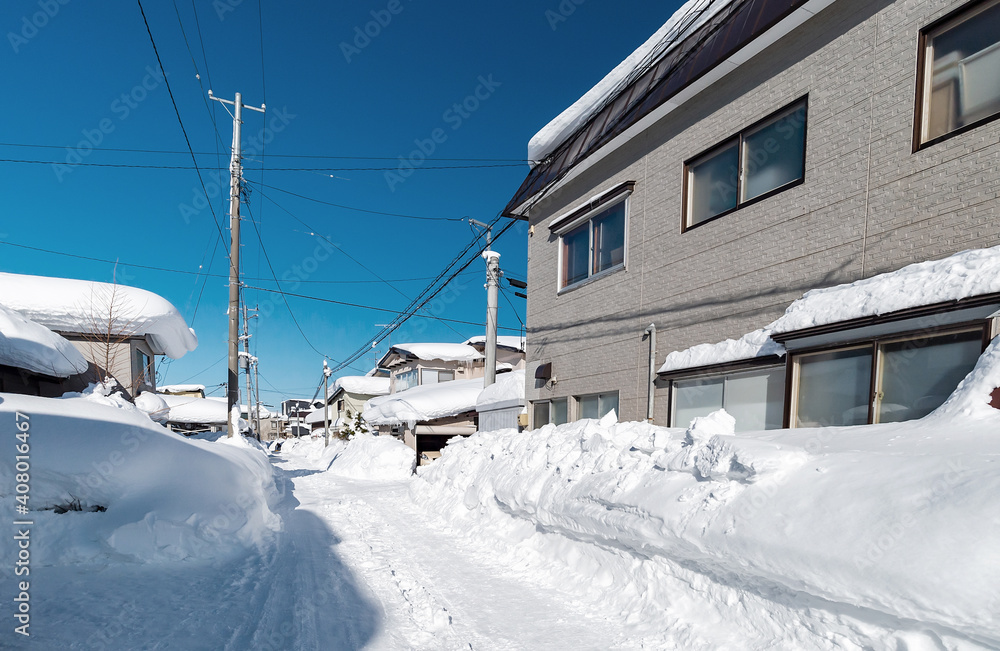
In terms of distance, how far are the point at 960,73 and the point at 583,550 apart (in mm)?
6122

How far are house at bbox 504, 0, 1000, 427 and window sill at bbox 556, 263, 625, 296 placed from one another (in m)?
0.06

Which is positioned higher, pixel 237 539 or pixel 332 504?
pixel 237 539

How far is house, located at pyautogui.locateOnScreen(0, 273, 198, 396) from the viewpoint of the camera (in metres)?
13.7

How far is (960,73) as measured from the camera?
4.88 m

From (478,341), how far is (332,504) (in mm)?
20000

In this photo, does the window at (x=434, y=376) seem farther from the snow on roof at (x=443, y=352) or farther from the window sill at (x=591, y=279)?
the window sill at (x=591, y=279)

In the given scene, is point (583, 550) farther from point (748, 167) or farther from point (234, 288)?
point (234, 288)

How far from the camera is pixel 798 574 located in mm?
2975

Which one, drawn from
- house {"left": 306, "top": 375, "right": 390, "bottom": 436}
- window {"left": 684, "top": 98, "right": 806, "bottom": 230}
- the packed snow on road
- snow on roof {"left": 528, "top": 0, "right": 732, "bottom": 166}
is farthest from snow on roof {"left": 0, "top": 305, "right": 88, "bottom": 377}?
house {"left": 306, "top": 375, "right": 390, "bottom": 436}

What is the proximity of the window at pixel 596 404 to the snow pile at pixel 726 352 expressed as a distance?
1461 mm

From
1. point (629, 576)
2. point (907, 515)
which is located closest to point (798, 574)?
point (907, 515)

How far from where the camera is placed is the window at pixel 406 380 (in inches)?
1129

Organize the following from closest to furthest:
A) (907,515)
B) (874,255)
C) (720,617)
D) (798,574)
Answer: (907,515)
(798,574)
(720,617)
(874,255)

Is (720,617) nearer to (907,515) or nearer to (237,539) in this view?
(907,515)
